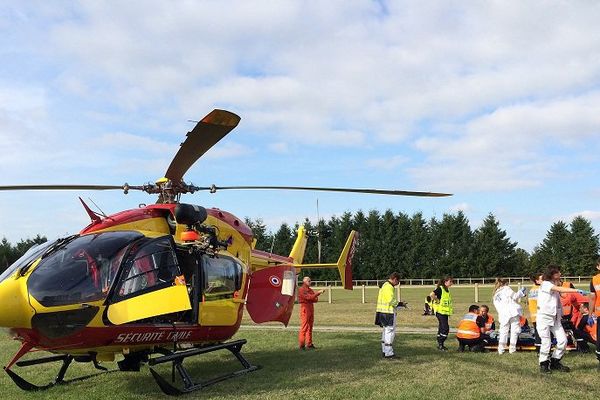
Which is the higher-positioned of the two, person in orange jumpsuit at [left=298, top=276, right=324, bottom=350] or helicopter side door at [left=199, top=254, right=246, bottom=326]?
helicopter side door at [left=199, top=254, right=246, bottom=326]

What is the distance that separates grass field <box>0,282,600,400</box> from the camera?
8406 millimetres

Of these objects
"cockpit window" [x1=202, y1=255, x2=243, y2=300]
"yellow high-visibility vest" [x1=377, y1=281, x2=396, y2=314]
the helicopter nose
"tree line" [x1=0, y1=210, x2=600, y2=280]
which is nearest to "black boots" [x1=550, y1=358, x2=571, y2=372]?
"yellow high-visibility vest" [x1=377, y1=281, x2=396, y2=314]

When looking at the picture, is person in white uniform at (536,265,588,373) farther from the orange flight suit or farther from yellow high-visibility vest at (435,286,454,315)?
the orange flight suit

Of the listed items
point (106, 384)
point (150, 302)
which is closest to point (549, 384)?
point (150, 302)

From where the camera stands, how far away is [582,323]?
11.7 m

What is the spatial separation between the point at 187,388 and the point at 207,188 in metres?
3.53

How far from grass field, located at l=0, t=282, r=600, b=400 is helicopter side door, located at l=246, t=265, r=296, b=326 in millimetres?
998

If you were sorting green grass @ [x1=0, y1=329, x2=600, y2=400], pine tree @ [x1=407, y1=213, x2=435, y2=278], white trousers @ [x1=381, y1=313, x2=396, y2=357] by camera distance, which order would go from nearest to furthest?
green grass @ [x1=0, y1=329, x2=600, y2=400]
white trousers @ [x1=381, y1=313, x2=396, y2=357]
pine tree @ [x1=407, y1=213, x2=435, y2=278]

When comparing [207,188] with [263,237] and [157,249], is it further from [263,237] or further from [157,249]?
[263,237]

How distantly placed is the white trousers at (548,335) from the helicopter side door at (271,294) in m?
5.22

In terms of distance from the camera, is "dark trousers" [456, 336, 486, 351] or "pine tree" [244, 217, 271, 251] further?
"pine tree" [244, 217, 271, 251]

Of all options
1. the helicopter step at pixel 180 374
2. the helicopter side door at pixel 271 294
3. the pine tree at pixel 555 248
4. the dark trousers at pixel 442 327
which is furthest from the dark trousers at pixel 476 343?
the pine tree at pixel 555 248

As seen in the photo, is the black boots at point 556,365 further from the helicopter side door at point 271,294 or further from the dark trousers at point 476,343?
the helicopter side door at point 271,294

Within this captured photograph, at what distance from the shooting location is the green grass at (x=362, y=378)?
840 centimetres
